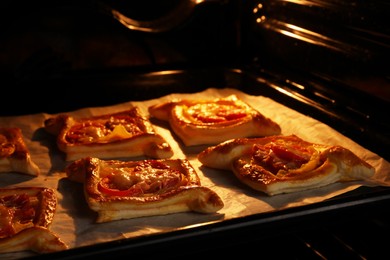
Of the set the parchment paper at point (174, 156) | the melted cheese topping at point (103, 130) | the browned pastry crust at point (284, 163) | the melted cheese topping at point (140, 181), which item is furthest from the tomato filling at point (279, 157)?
the melted cheese topping at point (103, 130)

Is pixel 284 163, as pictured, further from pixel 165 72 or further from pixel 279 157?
pixel 165 72

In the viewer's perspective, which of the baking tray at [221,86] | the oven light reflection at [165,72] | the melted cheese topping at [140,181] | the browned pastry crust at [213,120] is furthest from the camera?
the oven light reflection at [165,72]

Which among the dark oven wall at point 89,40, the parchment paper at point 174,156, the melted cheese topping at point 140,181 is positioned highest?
the dark oven wall at point 89,40

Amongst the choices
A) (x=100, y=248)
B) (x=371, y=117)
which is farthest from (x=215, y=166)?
(x=100, y=248)

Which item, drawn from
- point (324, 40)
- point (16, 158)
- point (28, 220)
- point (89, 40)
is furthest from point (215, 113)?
point (28, 220)

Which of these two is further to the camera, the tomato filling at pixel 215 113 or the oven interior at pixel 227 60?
the tomato filling at pixel 215 113

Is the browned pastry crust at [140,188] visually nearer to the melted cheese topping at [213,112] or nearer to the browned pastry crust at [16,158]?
the browned pastry crust at [16,158]

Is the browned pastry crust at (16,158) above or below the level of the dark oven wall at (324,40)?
below
